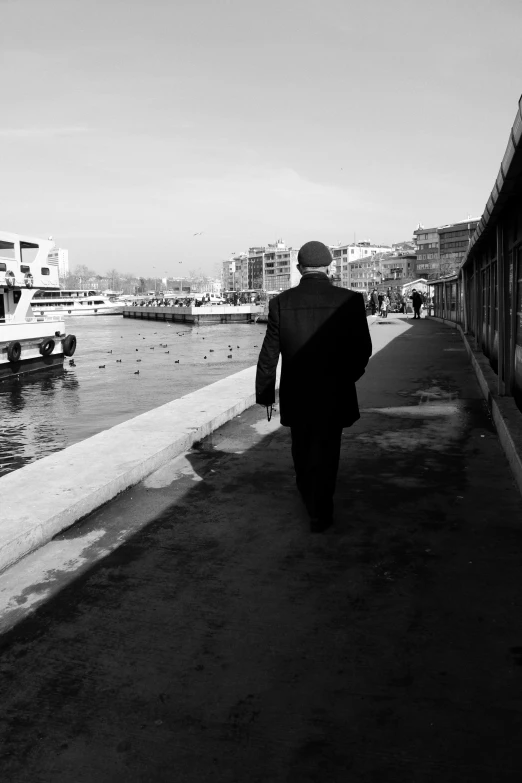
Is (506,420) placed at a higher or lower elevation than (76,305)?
lower

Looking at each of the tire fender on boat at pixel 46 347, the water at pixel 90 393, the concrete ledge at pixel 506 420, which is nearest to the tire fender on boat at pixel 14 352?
the water at pixel 90 393

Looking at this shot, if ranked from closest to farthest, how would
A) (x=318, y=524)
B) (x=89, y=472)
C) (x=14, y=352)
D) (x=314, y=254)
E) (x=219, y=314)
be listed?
(x=318, y=524)
(x=314, y=254)
(x=89, y=472)
(x=14, y=352)
(x=219, y=314)

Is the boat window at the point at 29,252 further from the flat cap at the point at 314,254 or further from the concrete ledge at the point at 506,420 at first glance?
the flat cap at the point at 314,254

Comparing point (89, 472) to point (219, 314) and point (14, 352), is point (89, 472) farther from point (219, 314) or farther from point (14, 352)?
point (219, 314)

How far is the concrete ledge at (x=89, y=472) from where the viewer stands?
4402mm

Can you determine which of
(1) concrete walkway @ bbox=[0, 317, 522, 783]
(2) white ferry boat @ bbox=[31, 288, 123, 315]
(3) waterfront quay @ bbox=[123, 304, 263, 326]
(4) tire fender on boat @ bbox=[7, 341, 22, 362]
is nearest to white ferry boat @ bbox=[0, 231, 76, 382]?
(4) tire fender on boat @ bbox=[7, 341, 22, 362]

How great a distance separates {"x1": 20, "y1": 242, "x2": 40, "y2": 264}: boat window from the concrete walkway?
2369cm

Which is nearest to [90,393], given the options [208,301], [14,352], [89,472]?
[14,352]

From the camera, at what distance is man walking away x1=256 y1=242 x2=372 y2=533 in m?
4.53

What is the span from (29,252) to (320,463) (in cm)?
2516

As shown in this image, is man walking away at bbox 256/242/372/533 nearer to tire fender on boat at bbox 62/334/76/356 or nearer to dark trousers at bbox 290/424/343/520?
dark trousers at bbox 290/424/343/520

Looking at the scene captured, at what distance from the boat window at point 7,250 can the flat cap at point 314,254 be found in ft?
76.3

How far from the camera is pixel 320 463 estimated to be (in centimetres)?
454

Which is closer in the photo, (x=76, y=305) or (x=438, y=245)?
(x=76, y=305)
